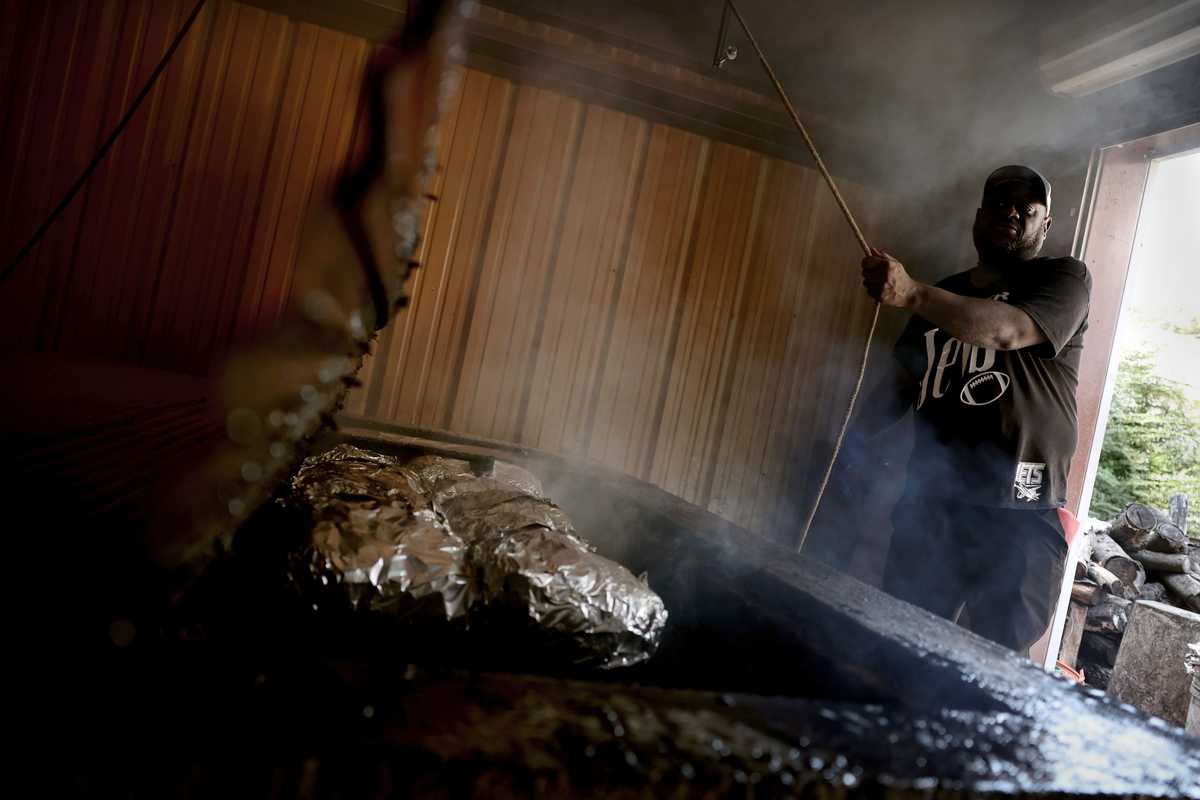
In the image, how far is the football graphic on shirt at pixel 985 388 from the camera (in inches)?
94.9

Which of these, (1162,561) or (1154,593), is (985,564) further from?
(1162,561)

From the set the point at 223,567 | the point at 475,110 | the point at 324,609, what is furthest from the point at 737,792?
the point at 475,110

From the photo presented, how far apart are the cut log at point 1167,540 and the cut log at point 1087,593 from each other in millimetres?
348

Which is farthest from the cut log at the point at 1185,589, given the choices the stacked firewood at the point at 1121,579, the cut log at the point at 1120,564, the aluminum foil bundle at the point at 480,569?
the aluminum foil bundle at the point at 480,569

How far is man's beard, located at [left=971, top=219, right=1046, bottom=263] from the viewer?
2.55m

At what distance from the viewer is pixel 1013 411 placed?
239 cm

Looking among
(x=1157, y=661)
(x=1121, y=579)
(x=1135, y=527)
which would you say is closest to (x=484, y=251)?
(x=1157, y=661)

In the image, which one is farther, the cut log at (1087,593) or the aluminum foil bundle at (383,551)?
the cut log at (1087,593)

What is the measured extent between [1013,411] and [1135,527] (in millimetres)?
4599

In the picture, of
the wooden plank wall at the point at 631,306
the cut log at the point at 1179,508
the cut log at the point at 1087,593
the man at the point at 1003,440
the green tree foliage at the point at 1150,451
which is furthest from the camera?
the green tree foliage at the point at 1150,451

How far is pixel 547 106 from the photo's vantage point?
338 centimetres

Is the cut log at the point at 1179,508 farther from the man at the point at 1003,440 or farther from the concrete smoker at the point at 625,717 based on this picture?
the concrete smoker at the point at 625,717

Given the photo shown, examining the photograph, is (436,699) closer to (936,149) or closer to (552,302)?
(552,302)

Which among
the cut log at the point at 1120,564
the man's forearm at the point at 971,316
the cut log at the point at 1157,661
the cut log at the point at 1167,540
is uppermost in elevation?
the man's forearm at the point at 971,316
